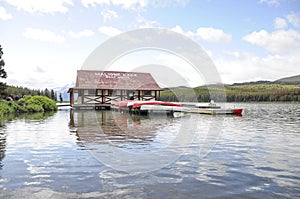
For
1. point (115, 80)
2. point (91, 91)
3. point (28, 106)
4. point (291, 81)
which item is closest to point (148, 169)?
point (28, 106)

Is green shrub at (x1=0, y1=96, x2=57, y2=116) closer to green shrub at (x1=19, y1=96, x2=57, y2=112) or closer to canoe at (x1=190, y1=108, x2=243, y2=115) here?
green shrub at (x1=19, y1=96, x2=57, y2=112)

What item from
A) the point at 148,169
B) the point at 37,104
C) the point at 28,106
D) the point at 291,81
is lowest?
the point at 148,169

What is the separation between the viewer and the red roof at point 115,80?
3456 cm

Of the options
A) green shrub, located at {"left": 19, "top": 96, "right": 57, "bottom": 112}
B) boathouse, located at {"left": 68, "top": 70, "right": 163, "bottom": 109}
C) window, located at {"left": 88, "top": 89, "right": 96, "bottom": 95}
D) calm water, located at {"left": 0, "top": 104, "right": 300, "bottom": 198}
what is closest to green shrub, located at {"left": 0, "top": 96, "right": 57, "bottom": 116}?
green shrub, located at {"left": 19, "top": 96, "right": 57, "bottom": 112}

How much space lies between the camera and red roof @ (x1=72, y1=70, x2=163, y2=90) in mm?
34562

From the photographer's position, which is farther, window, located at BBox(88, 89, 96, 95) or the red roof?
the red roof

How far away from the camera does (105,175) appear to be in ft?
17.3

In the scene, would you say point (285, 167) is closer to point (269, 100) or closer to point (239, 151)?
point (239, 151)

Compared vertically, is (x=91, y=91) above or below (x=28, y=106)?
above

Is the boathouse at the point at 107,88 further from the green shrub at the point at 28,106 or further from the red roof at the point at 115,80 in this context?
the green shrub at the point at 28,106

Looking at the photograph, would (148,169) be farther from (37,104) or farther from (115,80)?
(115,80)

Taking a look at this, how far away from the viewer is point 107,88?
3409cm

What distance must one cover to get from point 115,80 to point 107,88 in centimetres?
311

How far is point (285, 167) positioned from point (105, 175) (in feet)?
13.3
